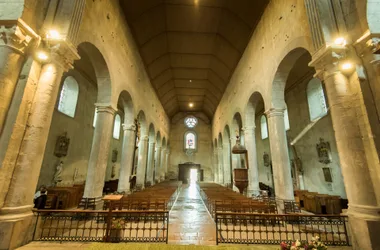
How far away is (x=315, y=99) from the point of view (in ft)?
32.4

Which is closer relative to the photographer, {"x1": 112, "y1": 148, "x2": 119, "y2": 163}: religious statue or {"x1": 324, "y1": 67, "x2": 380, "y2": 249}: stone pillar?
{"x1": 324, "y1": 67, "x2": 380, "y2": 249}: stone pillar

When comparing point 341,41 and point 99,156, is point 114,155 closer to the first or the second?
point 99,156

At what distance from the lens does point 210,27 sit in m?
9.39

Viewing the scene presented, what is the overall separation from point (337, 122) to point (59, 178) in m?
11.5

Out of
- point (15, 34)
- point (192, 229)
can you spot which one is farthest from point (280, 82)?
point (15, 34)

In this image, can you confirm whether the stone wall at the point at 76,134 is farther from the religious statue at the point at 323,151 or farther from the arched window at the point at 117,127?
the religious statue at the point at 323,151

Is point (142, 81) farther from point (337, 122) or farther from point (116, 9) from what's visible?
point (337, 122)

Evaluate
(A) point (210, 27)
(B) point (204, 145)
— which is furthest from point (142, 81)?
(B) point (204, 145)

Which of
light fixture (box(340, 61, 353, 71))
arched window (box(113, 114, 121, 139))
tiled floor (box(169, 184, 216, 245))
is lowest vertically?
tiled floor (box(169, 184, 216, 245))

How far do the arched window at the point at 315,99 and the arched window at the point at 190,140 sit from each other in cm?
1377

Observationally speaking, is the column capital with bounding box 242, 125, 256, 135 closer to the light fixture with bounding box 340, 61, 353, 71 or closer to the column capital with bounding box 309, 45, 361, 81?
the column capital with bounding box 309, 45, 361, 81

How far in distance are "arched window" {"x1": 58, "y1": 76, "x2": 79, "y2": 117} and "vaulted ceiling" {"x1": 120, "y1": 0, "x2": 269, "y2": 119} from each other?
440 centimetres

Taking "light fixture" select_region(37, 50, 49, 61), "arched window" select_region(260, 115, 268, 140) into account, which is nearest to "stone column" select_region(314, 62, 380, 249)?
"light fixture" select_region(37, 50, 49, 61)

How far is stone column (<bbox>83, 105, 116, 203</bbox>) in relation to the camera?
19.1ft
